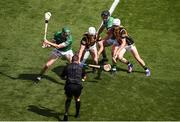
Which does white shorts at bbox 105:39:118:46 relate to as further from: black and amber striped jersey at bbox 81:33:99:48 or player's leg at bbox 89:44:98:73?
black and amber striped jersey at bbox 81:33:99:48

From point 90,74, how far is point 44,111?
146 inches

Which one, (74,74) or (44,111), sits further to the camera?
(44,111)

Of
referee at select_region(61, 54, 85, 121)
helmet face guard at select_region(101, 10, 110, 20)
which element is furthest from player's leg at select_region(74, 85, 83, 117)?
helmet face guard at select_region(101, 10, 110, 20)

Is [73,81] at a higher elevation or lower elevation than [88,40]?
lower

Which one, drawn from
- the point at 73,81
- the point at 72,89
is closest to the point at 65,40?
the point at 73,81

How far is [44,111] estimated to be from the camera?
1706 cm

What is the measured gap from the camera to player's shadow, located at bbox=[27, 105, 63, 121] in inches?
663

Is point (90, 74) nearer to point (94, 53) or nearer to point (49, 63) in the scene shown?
point (94, 53)

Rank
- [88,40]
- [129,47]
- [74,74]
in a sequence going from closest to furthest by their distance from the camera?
[74,74] < [88,40] < [129,47]

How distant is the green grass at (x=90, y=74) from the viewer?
1730 cm

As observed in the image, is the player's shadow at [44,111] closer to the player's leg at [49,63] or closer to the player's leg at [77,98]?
the player's leg at [77,98]

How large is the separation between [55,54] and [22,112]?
3.08 m

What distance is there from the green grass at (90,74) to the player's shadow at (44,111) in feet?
0.06

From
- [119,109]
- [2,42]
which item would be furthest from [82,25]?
[119,109]
